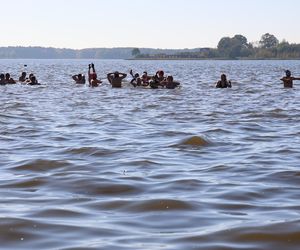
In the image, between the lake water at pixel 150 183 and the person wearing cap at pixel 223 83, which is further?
the person wearing cap at pixel 223 83

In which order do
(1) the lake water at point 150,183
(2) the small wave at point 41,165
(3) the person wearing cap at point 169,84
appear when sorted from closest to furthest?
1. (1) the lake water at point 150,183
2. (2) the small wave at point 41,165
3. (3) the person wearing cap at point 169,84

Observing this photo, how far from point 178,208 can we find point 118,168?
2858 mm

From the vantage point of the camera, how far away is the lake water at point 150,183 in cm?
635

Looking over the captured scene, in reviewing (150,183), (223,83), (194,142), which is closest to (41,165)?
(150,183)

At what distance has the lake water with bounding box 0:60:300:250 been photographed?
20.8ft

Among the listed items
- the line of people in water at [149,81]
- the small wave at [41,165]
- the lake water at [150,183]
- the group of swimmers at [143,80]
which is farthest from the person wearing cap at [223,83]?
the small wave at [41,165]

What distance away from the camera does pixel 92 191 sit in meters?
8.45

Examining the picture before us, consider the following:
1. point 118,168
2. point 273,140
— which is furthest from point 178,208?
point 273,140

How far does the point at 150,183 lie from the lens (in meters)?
8.95

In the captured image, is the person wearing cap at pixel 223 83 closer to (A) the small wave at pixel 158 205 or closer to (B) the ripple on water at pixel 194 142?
(B) the ripple on water at pixel 194 142

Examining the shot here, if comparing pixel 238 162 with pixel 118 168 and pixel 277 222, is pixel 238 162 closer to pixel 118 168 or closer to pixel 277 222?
pixel 118 168

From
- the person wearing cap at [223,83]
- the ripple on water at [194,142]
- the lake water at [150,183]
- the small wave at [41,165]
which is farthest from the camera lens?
the person wearing cap at [223,83]

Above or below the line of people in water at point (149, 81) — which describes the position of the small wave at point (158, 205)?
above

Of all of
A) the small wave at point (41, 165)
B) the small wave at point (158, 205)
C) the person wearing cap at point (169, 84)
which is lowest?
the person wearing cap at point (169, 84)
